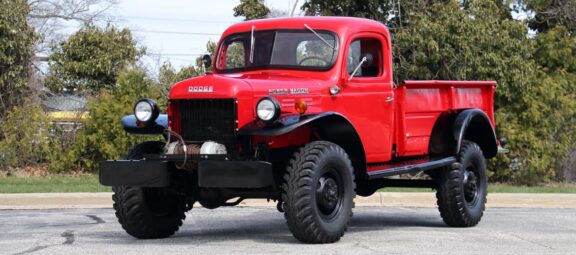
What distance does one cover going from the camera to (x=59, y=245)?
926 cm

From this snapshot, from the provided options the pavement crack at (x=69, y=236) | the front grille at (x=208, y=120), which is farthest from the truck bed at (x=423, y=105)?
the pavement crack at (x=69, y=236)

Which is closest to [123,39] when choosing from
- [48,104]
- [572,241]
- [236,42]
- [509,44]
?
[48,104]

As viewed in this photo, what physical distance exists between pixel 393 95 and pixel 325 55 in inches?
38.7

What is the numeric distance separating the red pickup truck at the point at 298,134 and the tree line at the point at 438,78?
896 centimetres

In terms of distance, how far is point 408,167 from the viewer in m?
10.8

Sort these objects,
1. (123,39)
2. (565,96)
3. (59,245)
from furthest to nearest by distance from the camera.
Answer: (123,39) < (565,96) < (59,245)

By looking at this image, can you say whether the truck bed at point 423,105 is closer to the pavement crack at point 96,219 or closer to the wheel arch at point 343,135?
the wheel arch at point 343,135

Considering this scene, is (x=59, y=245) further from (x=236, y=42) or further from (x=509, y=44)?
(x=509, y=44)

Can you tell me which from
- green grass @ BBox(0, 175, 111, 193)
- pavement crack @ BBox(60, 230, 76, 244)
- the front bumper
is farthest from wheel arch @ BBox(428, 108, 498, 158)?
green grass @ BBox(0, 175, 111, 193)

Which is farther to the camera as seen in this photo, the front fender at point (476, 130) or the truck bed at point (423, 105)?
the front fender at point (476, 130)

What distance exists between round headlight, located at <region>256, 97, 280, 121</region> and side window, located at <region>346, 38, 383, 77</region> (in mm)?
1667

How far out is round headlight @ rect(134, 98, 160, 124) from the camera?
9.56 meters

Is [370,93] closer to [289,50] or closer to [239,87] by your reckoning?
[289,50]

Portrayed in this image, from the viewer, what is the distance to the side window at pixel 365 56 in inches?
409
